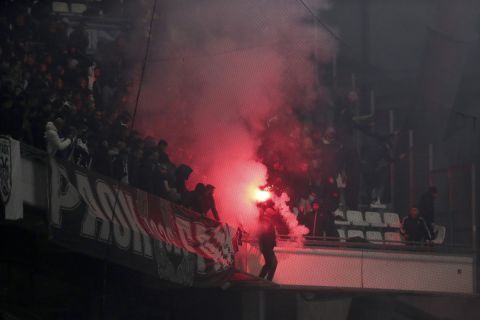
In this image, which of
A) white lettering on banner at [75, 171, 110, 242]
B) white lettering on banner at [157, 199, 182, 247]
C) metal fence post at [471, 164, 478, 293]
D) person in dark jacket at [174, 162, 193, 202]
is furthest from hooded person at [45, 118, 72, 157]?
metal fence post at [471, 164, 478, 293]

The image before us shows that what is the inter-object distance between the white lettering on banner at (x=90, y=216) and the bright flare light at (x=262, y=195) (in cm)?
380

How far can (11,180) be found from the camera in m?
8.94

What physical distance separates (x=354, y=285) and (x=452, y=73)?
14.8 ft

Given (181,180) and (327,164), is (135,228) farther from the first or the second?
(327,164)

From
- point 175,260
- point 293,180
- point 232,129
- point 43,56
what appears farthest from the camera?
point 232,129

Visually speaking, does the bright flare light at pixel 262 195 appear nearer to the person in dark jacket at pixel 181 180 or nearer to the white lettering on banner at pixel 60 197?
the person in dark jacket at pixel 181 180

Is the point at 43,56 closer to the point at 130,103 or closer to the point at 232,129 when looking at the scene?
the point at 130,103

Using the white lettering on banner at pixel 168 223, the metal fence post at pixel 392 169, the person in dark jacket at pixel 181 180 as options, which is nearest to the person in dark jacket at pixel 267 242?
the person in dark jacket at pixel 181 180

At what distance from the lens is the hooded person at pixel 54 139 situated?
34.1 ft

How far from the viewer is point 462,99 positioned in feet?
51.9

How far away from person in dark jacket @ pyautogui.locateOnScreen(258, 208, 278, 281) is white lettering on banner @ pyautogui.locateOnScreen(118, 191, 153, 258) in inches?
89.4

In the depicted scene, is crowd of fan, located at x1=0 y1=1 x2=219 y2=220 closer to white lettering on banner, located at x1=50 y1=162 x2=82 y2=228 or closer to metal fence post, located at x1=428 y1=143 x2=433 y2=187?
white lettering on banner, located at x1=50 y1=162 x2=82 y2=228

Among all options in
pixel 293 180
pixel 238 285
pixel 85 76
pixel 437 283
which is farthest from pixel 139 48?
pixel 437 283

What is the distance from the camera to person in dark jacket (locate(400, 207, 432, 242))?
1332 cm
